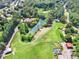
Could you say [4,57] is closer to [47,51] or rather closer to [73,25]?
[47,51]

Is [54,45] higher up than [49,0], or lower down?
lower down

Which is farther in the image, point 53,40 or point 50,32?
point 50,32

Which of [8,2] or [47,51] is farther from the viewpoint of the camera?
[8,2]

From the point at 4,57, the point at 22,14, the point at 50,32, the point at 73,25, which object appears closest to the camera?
the point at 4,57

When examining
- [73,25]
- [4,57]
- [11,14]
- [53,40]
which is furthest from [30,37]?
[11,14]

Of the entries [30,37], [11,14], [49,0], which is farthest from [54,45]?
[49,0]

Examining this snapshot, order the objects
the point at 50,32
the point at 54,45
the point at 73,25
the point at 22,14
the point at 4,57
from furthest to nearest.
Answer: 1. the point at 22,14
2. the point at 73,25
3. the point at 50,32
4. the point at 54,45
5. the point at 4,57

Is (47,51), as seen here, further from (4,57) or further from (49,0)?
(49,0)
